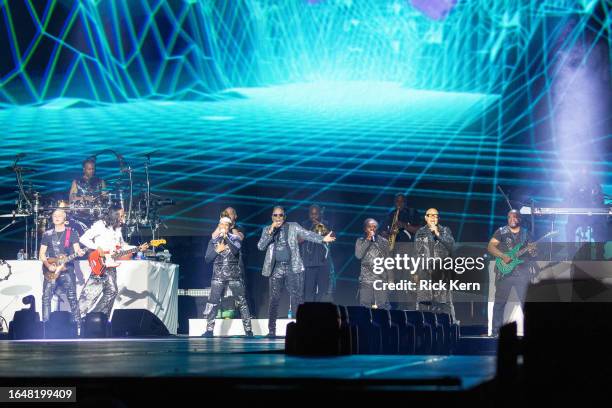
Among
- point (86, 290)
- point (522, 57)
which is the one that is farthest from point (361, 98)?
point (86, 290)

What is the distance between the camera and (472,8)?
38.5 ft

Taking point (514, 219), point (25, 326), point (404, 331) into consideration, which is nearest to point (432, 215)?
point (514, 219)

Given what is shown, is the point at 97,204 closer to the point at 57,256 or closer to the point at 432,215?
the point at 57,256

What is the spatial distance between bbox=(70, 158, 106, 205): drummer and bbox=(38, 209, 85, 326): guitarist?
0.48m

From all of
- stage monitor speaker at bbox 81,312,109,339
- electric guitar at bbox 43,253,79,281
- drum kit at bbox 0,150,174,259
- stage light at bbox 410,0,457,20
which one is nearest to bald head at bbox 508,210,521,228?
stage light at bbox 410,0,457,20

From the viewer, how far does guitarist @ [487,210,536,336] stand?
34.6 ft

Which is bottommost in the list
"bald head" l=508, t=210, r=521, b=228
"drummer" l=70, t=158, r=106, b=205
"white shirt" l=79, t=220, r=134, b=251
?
"white shirt" l=79, t=220, r=134, b=251

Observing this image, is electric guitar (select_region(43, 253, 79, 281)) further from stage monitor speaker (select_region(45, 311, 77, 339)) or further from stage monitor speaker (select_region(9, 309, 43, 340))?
stage monitor speaker (select_region(9, 309, 43, 340))

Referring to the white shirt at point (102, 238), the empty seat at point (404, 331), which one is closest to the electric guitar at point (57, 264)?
the white shirt at point (102, 238)

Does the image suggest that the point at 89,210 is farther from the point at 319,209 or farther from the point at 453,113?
the point at 453,113

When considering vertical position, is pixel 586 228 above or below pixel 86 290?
above

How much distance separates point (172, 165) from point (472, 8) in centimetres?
415

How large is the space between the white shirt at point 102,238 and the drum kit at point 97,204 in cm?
44

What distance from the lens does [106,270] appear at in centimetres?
1017
